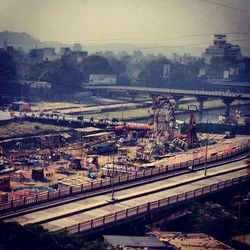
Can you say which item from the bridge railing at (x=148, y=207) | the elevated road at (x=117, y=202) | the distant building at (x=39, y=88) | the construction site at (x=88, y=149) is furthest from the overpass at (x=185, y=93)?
the bridge railing at (x=148, y=207)

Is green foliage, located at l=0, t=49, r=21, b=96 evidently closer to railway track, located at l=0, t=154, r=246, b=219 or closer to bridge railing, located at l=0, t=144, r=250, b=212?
bridge railing, located at l=0, t=144, r=250, b=212

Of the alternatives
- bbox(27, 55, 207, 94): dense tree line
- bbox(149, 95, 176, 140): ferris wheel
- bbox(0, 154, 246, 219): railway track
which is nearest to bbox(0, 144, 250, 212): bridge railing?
bbox(0, 154, 246, 219): railway track

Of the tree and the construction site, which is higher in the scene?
the tree

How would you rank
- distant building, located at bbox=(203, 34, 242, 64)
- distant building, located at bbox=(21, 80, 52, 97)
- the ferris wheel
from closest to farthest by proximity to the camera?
1. the ferris wheel
2. distant building, located at bbox=(21, 80, 52, 97)
3. distant building, located at bbox=(203, 34, 242, 64)

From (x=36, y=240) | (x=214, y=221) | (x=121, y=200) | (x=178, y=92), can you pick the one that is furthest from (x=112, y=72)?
(x=36, y=240)

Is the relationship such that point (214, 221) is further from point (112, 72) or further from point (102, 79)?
point (112, 72)

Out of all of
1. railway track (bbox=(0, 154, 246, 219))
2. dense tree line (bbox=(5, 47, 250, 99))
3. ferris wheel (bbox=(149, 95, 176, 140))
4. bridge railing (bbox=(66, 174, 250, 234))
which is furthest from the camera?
dense tree line (bbox=(5, 47, 250, 99))

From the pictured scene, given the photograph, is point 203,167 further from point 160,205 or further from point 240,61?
point 240,61

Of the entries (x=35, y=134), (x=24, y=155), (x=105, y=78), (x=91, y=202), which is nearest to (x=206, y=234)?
(x=91, y=202)
